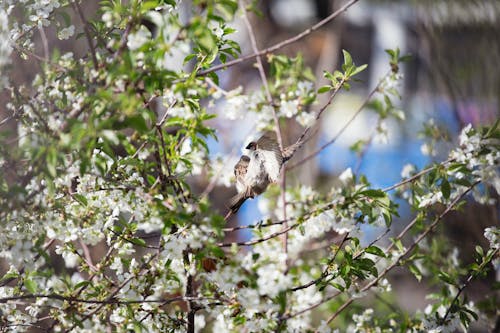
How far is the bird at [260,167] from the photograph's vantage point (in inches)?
70.4

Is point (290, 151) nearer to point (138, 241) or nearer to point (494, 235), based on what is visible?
point (138, 241)

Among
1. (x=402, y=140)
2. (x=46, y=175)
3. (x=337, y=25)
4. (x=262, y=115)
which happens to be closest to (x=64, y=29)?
(x=46, y=175)

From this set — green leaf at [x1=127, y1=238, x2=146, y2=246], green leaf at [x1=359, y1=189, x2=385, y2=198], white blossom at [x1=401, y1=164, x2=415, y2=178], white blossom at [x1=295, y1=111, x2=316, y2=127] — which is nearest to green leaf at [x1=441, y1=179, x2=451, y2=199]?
green leaf at [x1=359, y1=189, x2=385, y2=198]

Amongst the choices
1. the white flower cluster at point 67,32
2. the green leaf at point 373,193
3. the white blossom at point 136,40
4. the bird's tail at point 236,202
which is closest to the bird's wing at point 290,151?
the bird's tail at point 236,202

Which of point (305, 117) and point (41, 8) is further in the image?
point (305, 117)

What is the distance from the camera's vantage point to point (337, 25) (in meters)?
6.18

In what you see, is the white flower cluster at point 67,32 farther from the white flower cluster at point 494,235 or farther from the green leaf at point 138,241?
the white flower cluster at point 494,235

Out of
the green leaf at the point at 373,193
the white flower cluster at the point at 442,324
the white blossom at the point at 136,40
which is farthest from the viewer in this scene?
the white flower cluster at the point at 442,324

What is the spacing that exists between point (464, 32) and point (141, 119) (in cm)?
271

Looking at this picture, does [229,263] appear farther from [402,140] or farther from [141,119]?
[402,140]

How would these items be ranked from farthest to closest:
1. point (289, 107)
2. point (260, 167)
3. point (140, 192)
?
point (289, 107)
point (260, 167)
point (140, 192)

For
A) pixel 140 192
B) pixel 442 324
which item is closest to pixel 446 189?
pixel 442 324

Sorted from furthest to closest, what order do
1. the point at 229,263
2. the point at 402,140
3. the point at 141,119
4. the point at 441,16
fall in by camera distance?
the point at 402,140 < the point at 441,16 < the point at 229,263 < the point at 141,119

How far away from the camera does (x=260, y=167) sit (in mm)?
1815
